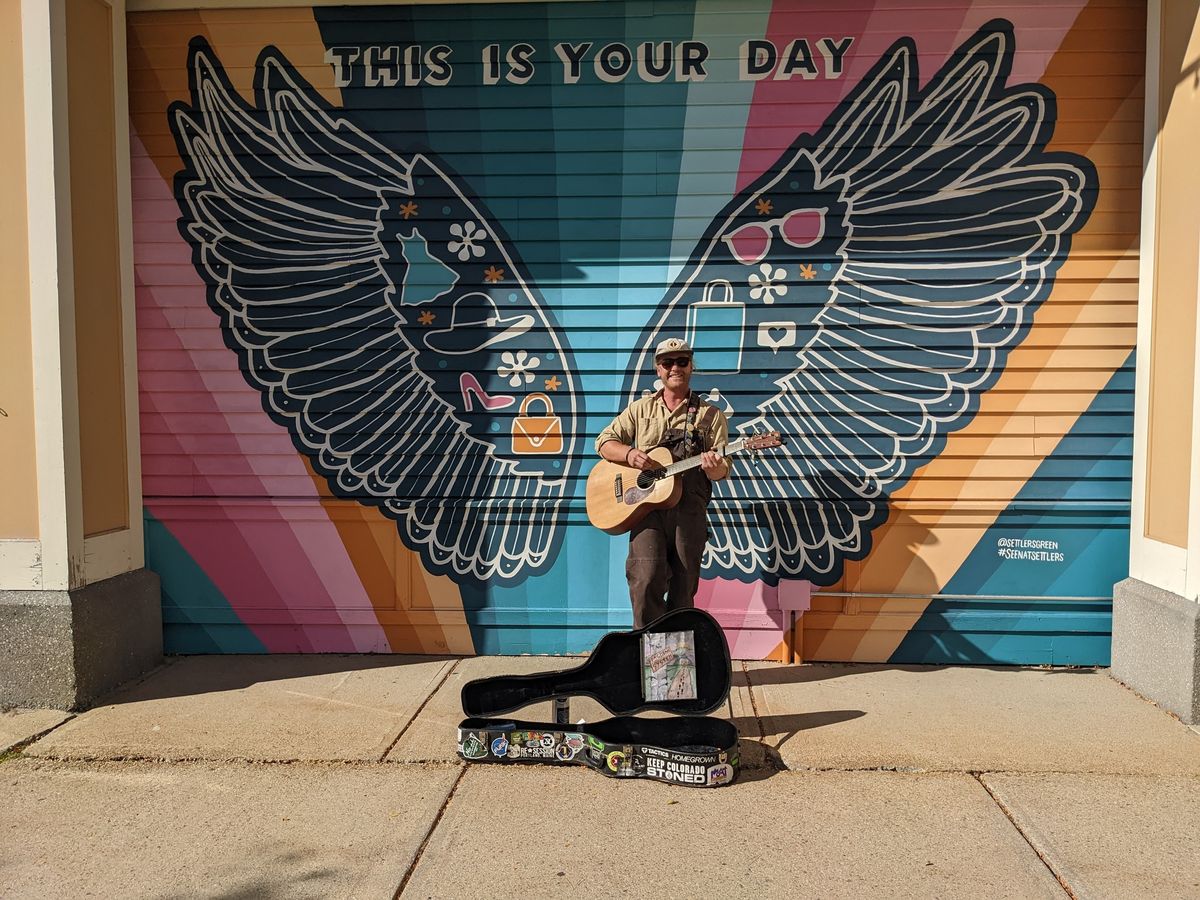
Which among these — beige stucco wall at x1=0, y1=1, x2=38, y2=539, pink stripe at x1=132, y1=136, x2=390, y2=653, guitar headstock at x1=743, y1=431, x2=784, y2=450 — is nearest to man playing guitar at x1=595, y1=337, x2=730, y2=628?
guitar headstock at x1=743, y1=431, x2=784, y2=450

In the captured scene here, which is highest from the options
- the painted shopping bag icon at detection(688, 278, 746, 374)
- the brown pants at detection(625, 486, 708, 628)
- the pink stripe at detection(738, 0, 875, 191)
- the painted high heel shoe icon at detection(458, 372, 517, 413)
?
the pink stripe at detection(738, 0, 875, 191)

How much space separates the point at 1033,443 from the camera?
18.4 feet

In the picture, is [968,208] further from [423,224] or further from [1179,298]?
Answer: [423,224]

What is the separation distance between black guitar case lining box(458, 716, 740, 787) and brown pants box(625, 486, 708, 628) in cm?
66

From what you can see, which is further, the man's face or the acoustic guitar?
the man's face

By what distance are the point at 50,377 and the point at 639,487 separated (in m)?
3.11

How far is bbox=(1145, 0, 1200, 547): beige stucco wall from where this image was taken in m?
4.94

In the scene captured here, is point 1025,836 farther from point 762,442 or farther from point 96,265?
point 96,265

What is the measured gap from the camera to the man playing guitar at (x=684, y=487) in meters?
4.90

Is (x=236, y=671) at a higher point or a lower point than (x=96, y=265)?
lower

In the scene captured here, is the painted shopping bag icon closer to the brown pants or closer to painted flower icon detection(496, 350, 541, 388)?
painted flower icon detection(496, 350, 541, 388)

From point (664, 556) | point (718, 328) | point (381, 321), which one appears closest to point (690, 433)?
point (664, 556)

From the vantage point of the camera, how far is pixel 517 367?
5.82 metres

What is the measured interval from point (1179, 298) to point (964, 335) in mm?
1091
